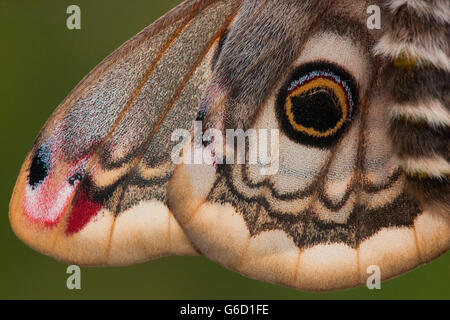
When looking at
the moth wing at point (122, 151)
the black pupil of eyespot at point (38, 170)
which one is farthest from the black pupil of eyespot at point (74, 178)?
the black pupil of eyespot at point (38, 170)

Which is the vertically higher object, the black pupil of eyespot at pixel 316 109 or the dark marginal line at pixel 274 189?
the black pupil of eyespot at pixel 316 109

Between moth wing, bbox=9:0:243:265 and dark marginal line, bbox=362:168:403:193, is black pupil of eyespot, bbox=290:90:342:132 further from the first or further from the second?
moth wing, bbox=9:0:243:265

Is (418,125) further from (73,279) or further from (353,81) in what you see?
(73,279)

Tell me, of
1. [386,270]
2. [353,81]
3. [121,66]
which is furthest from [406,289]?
[121,66]

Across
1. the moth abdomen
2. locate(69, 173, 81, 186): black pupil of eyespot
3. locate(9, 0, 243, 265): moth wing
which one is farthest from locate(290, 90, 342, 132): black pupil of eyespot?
locate(69, 173, 81, 186): black pupil of eyespot

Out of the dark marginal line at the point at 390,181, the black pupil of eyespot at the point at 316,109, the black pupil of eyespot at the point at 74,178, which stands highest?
the black pupil of eyespot at the point at 316,109

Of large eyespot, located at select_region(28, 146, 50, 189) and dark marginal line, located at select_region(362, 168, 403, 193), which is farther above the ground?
large eyespot, located at select_region(28, 146, 50, 189)

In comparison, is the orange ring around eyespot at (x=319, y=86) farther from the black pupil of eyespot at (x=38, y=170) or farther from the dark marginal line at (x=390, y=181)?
the black pupil of eyespot at (x=38, y=170)
